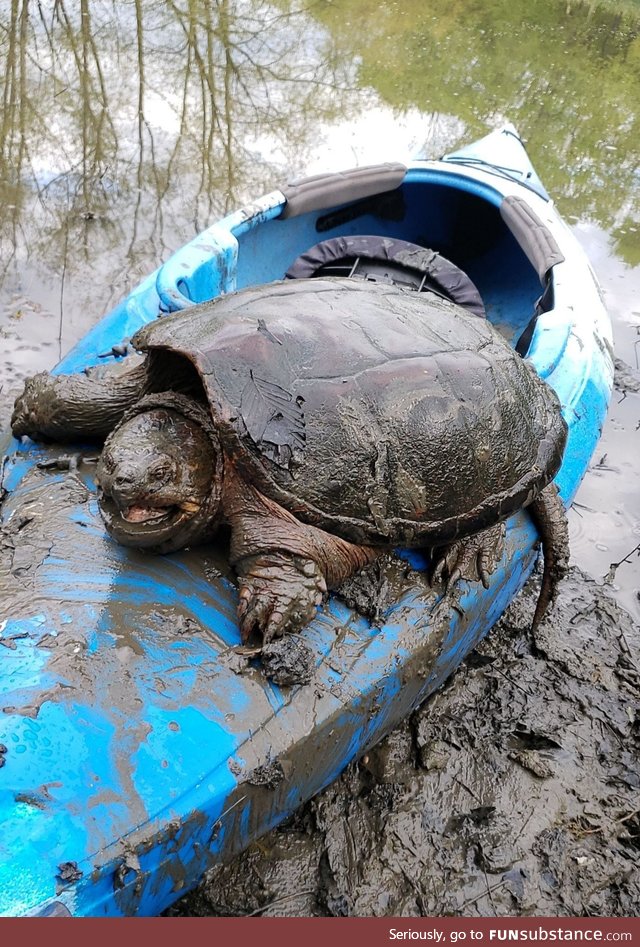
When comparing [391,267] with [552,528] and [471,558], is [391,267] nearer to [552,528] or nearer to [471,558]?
[552,528]

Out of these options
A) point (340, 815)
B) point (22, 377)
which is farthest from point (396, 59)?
point (340, 815)

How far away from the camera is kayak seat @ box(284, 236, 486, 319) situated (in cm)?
Answer: 385

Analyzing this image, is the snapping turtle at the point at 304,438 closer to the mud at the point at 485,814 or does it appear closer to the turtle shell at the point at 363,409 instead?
the turtle shell at the point at 363,409

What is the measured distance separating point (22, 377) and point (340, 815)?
3128mm

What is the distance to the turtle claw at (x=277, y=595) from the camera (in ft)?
6.38

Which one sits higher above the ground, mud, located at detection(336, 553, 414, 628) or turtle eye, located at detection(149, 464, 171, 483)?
turtle eye, located at detection(149, 464, 171, 483)

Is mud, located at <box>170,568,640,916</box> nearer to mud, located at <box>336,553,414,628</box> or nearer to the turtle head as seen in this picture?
mud, located at <box>336,553,414,628</box>

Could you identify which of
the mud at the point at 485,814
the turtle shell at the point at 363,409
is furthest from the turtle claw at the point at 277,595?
the mud at the point at 485,814

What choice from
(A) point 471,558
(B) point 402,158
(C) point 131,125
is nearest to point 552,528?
(A) point 471,558

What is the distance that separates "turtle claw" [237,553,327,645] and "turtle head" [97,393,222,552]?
26 cm

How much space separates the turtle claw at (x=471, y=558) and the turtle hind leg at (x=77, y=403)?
126cm

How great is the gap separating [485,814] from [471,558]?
931 millimetres

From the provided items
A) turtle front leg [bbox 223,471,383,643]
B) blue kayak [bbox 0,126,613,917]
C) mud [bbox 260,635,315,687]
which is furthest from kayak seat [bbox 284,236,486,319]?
mud [bbox 260,635,315,687]

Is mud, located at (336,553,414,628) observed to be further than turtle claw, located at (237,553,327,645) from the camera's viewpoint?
Yes
